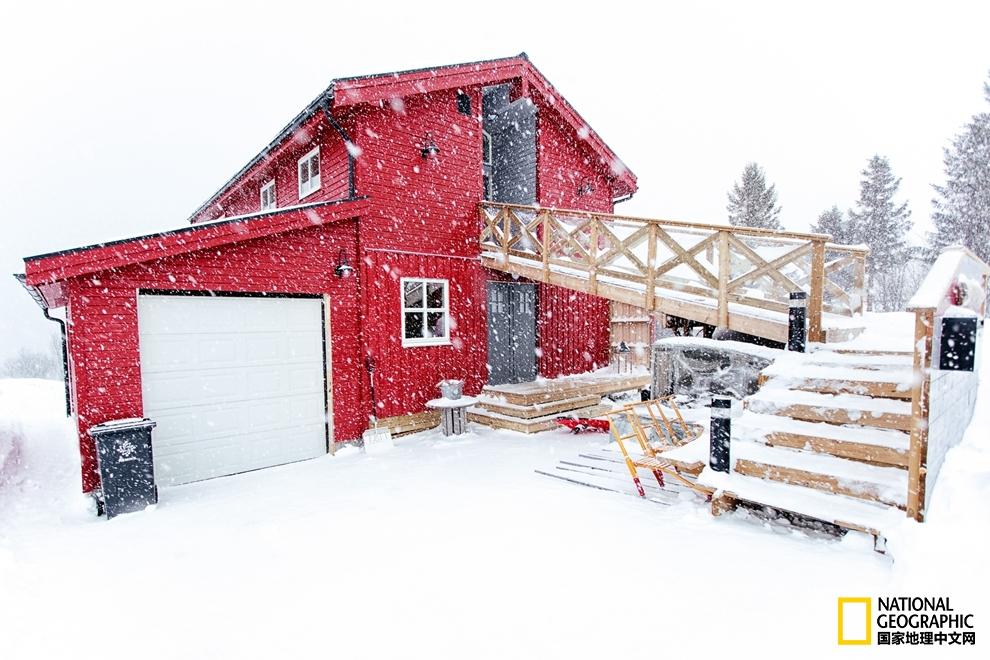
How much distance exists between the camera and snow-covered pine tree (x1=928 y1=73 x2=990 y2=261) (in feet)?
70.0

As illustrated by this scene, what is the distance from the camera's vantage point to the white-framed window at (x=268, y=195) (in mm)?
12377

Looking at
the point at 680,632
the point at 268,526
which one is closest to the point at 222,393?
the point at 268,526

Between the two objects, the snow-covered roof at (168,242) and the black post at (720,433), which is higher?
the snow-covered roof at (168,242)

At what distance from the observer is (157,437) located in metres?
6.50

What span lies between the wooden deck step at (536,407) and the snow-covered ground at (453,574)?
2.91 metres

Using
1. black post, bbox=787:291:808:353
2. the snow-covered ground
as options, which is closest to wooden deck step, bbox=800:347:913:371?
black post, bbox=787:291:808:353

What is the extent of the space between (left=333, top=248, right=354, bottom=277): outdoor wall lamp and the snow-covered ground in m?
3.58

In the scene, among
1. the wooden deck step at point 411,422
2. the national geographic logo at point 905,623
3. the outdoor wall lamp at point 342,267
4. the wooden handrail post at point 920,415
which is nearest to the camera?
the national geographic logo at point 905,623

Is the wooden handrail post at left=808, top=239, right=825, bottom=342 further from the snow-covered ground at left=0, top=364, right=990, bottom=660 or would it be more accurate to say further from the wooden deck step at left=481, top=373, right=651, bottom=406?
the wooden deck step at left=481, top=373, right=651, bottom=406

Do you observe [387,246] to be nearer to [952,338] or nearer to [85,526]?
[85,526]

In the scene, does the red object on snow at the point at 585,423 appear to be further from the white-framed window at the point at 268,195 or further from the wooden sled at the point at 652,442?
the white-framed window at the point at 268,195

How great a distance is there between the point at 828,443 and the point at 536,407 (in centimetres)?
506

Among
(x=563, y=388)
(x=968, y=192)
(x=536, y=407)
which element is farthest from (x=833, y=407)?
(x=968, y=192)

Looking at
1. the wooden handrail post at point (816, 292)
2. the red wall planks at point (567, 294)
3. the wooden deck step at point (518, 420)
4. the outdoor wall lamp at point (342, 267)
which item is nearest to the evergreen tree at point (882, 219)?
the red wall planks at point (567, 294)
